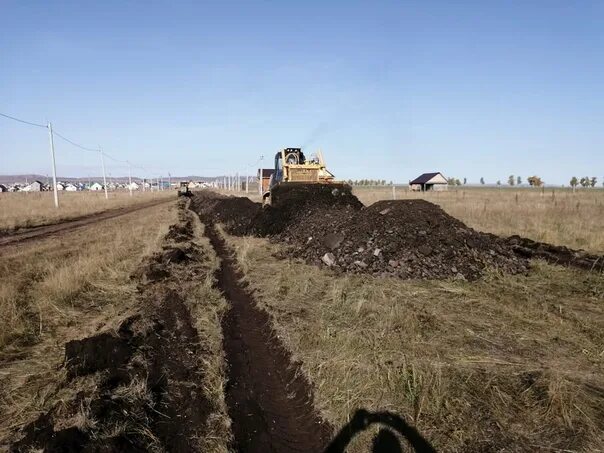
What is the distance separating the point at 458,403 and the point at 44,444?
12.0 ft

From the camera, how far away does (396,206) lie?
11883 millimetres

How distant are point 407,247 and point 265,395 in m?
6.30

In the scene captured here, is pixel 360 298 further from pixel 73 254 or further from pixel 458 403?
pixel 73 254

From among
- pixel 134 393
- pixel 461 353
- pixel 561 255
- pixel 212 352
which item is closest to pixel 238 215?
pixel 561 255

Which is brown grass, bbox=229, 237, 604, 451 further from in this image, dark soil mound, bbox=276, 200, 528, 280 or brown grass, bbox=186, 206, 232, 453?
brown grass, bbox=186, 206, 232, 453

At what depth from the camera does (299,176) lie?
2083 centimetres

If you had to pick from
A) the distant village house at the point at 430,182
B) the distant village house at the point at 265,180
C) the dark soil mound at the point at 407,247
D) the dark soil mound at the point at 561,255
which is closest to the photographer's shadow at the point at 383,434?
the dark soil mound at the point at 407,247

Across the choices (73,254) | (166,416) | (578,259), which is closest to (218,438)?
(166,416)

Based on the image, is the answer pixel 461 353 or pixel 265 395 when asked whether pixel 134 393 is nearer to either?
pixel 265 395

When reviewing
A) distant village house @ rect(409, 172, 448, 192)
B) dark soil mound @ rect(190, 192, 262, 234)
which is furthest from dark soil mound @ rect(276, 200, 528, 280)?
distant village house @ rect(409, 172, 448, 192)

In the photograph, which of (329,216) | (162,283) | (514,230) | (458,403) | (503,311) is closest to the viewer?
(458,403)

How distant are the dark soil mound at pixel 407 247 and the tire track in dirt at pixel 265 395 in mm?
3829

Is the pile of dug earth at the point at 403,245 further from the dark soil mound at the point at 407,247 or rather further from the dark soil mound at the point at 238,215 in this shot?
the dark soil mound at the point at 238,215

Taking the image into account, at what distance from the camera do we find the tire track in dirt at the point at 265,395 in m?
3.86
